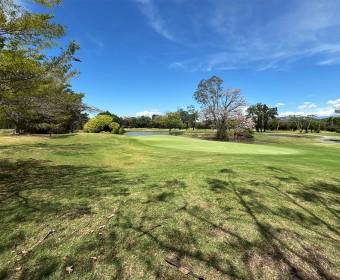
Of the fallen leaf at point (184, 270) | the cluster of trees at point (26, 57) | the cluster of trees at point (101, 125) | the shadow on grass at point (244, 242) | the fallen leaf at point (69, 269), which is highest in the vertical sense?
the cluster of trees at point (26, 57)

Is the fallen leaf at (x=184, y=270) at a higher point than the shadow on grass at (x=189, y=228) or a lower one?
lower

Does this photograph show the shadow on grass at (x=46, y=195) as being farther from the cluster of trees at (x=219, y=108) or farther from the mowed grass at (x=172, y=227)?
the cluster of trees at (x=219, y=108)

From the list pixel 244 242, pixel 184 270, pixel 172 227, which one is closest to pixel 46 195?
pixel 172 227

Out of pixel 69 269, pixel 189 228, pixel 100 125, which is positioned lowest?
pixel 69 269

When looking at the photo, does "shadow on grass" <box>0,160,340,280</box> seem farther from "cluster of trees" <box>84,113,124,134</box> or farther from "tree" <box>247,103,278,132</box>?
"tree" <box>247,103,278,132</box>

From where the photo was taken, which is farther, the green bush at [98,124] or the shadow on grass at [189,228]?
the green bush at [98,124]

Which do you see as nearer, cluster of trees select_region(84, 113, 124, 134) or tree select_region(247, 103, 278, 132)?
cluster of trees select_region(84, 113, 124, 134)

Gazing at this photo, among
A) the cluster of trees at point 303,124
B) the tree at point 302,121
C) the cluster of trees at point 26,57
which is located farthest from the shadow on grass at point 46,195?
the tree at point 302,121

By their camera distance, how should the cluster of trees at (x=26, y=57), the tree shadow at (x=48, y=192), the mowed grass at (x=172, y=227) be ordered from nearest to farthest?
the mowed grass at (x=172, y=227) < the tree shadow at (x=48, y=192) < the cluster of trees at (x=26, y=57)

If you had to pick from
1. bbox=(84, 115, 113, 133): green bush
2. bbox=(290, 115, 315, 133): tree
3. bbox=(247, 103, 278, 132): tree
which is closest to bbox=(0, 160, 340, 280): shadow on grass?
bbox=(84, 115, 113, 133): green bush

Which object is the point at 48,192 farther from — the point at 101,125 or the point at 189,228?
the point at 101,125

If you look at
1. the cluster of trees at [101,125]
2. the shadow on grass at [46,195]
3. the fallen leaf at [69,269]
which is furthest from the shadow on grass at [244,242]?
the cluster of trees at [101,125]

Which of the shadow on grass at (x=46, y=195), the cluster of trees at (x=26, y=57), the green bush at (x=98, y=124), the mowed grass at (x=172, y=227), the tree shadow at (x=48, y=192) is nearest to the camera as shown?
the mowed grass at (x=172, y=227)

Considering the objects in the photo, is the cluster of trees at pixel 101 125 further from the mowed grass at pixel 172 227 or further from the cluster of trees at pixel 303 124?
the cluster of trees at pixel 303 124
